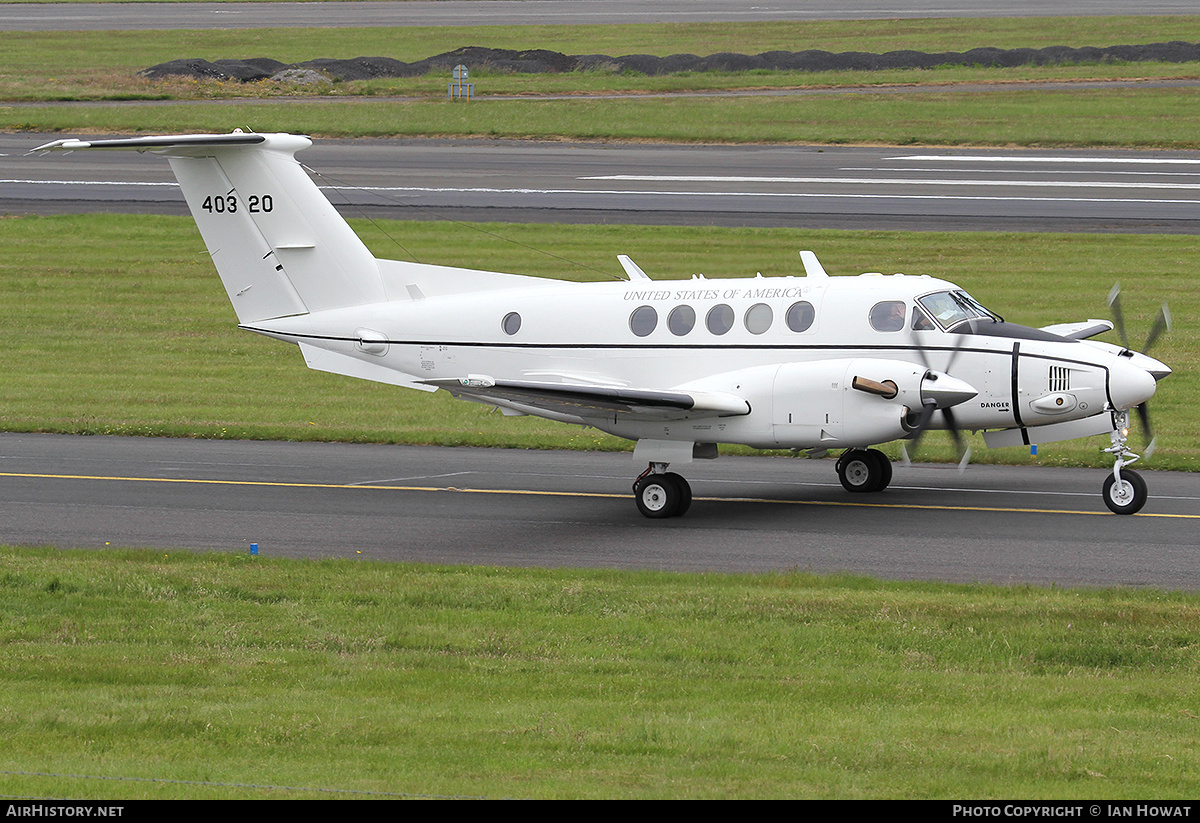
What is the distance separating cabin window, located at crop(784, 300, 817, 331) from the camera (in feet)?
62.4

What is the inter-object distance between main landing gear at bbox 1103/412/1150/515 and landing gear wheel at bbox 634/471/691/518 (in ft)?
17.8

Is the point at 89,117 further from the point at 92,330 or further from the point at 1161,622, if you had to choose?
the point at 1161,622

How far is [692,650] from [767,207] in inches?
1132

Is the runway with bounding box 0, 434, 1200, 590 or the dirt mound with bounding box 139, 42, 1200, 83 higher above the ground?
the dirt mound with bounding box 139, 42, 1200, 83

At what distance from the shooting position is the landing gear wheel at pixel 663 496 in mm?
18984

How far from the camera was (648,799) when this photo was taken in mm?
8703

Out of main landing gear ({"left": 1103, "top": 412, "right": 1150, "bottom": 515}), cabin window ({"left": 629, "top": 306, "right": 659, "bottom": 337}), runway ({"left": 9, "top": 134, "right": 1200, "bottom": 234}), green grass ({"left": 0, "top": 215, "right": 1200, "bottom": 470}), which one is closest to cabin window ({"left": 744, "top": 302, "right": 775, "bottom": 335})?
cabin window ({"left": 629, "top": 306, "right": 659, "bottom": 337})

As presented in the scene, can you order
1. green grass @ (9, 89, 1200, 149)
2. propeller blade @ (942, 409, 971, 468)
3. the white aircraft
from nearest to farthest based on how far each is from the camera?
propeller blade @ (942, 409, 971, 468) → the white aircraft → green grass @ (9, 89, 1200, 149)

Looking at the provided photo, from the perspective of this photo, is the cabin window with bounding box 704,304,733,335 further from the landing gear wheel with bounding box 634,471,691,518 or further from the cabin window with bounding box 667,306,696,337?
the landing gear wheel with bounding box 634,471,691,518

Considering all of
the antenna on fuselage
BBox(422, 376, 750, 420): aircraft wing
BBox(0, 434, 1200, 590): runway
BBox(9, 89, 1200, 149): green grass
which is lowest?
BBox(0, 434, 1200, 590): runway

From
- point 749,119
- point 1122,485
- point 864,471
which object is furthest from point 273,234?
point 749,119

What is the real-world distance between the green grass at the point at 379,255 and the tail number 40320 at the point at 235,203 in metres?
4.87

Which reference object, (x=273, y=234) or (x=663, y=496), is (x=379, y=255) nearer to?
(x=273, y=234)

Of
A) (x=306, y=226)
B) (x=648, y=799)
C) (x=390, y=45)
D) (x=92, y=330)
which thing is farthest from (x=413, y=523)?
(x=390, y=45)
